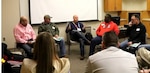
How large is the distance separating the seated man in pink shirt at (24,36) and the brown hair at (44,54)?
308cm

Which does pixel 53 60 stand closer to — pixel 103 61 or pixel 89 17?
pixel 103 61

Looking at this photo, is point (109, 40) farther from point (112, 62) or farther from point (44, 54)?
point (44, 54)

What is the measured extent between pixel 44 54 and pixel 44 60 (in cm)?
5

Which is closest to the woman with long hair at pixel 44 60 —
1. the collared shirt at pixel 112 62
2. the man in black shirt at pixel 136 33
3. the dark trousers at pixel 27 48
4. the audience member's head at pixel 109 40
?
the collared shirt at pixel 112 62

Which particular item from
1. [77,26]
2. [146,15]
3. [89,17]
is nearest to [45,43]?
[77,26]

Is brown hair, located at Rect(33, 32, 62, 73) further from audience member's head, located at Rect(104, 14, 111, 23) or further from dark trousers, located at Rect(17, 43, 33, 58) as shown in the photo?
audience member's head, located at Rect(104, 14, 111, 23)

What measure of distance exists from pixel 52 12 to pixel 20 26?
239 centimetres

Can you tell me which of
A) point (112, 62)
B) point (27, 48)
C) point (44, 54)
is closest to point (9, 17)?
point (27, 48)

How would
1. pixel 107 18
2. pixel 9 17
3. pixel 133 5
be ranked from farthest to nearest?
pixel 133 5 → pixel 9 17 → pixel 107 18

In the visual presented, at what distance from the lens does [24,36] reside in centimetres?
545

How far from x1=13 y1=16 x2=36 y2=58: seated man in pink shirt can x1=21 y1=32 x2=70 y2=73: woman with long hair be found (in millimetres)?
3058

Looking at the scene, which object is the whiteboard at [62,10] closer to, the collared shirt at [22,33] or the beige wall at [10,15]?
the beige wall at [10,15]

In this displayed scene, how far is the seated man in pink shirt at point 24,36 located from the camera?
525 centimetres

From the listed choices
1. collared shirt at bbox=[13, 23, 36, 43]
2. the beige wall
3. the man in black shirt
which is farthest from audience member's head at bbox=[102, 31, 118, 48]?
the beige wall
